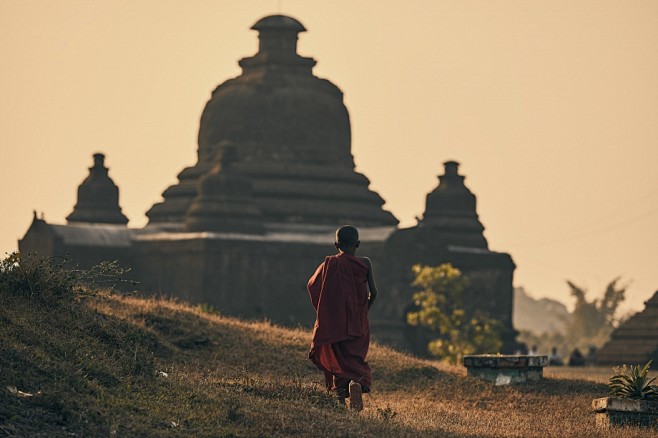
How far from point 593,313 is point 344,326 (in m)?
76.7

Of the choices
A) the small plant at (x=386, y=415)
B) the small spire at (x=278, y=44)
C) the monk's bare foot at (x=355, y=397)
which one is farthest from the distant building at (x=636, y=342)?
the monk's bare foot at (x=355, y=397)

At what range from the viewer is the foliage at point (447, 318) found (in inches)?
2034

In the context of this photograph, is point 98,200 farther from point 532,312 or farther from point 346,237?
point 532,312

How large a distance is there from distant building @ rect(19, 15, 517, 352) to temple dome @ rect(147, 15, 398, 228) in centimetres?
4

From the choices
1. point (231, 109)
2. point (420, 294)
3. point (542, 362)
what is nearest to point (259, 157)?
point (231, 109)

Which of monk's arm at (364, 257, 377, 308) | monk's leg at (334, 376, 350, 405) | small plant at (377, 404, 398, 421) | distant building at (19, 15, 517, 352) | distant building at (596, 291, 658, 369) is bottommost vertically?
small plant at (377, 404, 398, 421)

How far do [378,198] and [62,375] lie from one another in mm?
46589

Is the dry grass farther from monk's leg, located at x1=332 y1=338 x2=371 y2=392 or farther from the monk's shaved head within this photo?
the monk's shaved head

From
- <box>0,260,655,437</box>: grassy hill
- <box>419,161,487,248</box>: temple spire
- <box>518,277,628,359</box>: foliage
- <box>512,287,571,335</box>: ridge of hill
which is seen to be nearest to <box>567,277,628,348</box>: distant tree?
<box>518,277,628,359</box>: foliage

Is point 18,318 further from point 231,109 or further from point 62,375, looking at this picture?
point 231,109

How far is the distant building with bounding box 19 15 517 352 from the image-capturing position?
186ft

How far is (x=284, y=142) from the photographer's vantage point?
62875 mm

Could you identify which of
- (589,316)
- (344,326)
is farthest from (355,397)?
(589,316)

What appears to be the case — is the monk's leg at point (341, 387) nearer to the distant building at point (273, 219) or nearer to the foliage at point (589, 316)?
the distant building at point (273, 219)
